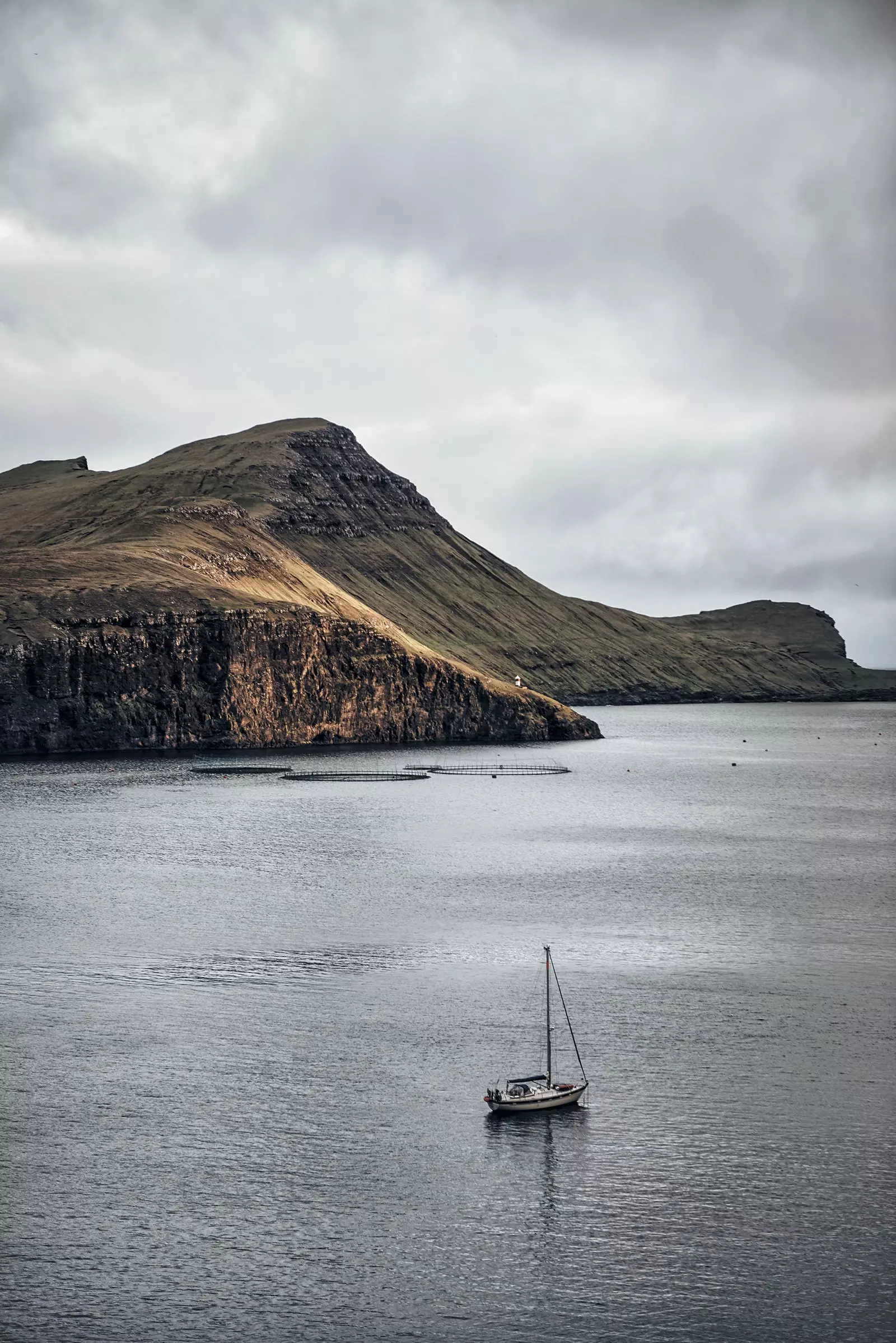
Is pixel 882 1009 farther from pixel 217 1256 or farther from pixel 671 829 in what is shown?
pixel 671 829

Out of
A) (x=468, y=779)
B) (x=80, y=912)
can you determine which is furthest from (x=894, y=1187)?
(x=468, y=779)

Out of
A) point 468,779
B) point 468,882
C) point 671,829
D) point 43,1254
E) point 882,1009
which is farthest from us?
point 468,779

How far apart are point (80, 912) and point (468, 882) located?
3131cm

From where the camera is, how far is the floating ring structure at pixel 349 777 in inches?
7333

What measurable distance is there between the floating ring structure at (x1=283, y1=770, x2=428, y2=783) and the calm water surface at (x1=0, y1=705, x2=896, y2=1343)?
2956 inches

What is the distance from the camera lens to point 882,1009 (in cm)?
6819

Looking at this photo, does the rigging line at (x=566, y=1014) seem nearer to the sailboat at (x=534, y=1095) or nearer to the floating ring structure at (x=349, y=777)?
the sailboat at (x=534, y=1095)

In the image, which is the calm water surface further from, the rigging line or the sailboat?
the sailboat

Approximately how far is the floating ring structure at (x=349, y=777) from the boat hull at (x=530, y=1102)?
130m

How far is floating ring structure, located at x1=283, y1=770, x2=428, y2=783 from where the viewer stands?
186 m

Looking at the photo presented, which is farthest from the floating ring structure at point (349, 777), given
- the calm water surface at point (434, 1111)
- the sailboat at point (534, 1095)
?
the sailboat at point (534, 1095)

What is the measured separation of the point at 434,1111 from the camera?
180ft

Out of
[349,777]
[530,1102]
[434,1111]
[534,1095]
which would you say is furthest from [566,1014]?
[349,777]

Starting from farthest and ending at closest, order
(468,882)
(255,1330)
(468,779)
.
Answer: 1. (468,779)
2. (468,882)
3. (255,1330)
